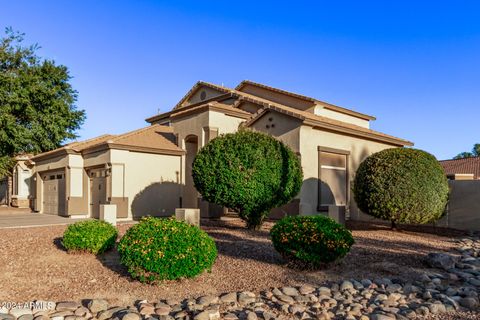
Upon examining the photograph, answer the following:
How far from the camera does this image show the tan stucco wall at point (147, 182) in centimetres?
1756

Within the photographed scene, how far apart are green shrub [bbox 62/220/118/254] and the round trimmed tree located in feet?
12.3

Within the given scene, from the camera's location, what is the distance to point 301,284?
7.15 meters

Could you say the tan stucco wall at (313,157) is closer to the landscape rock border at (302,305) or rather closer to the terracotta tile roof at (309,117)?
the terracotta tile roof at (309,117)

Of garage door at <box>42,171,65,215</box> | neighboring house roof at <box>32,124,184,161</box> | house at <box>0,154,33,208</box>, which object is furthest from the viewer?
house at <box>0,154,33,208</box>

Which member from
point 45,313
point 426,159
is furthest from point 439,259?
point 45,313

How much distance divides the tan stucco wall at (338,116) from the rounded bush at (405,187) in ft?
23.3

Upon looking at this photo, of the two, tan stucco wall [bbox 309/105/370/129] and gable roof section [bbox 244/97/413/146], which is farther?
tan stucco wall [bbox 309/105/370/129]

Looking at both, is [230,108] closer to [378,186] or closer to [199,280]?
[378,186]

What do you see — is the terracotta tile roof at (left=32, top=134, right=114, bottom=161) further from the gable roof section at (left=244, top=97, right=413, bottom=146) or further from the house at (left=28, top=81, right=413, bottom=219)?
the gable roof section at (left=244, top=97, right=413, bottom=146)

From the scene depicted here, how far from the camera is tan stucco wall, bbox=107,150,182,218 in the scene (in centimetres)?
1756

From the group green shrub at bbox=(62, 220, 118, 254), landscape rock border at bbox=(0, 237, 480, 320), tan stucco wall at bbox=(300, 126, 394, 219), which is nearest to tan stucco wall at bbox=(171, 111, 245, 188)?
tan stucco wall at bbox=(300, 126, 394, 219)

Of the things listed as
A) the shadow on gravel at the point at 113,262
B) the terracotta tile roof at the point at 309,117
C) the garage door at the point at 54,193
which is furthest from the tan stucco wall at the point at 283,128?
the garage door at the point at 54,193

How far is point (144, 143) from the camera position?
730 inches

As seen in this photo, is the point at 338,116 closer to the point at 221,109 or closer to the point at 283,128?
the point at 283,128
